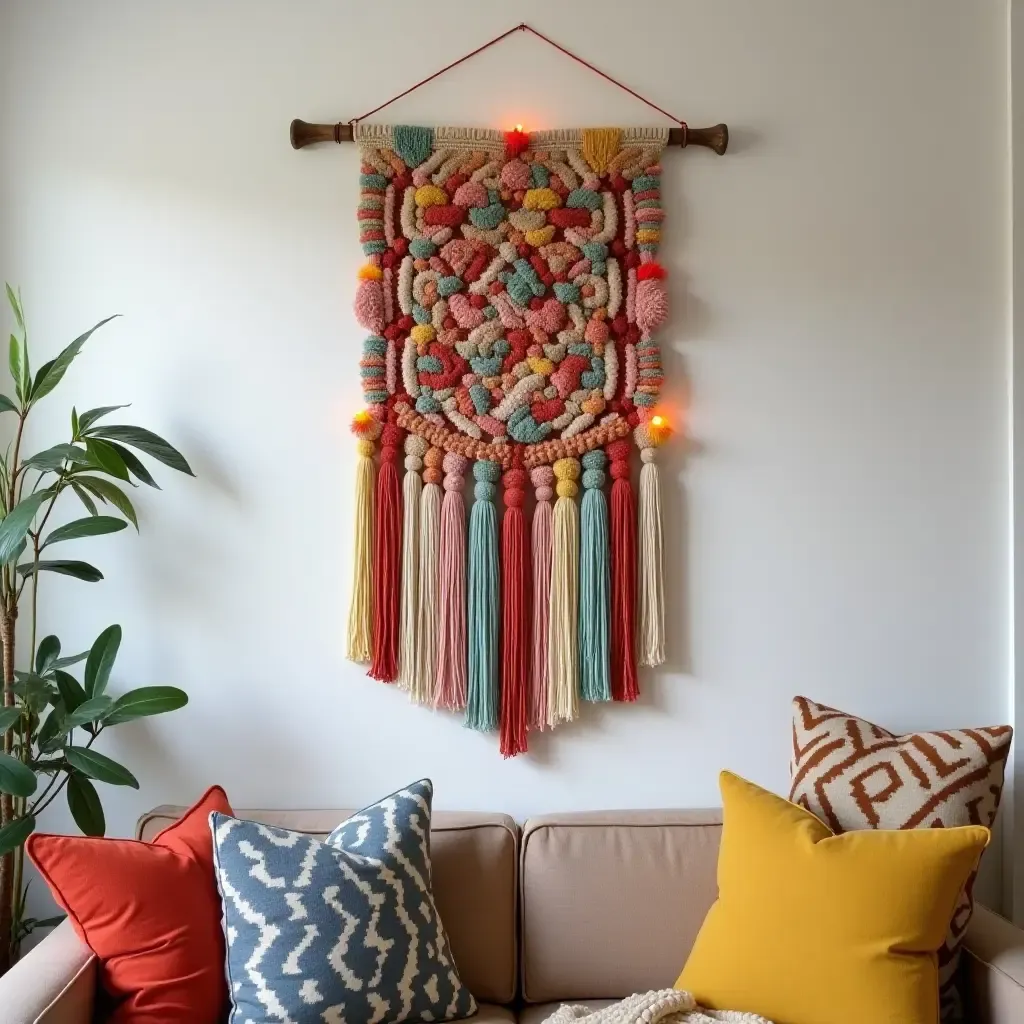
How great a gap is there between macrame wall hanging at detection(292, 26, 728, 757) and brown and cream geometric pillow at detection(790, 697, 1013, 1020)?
39 centimetres

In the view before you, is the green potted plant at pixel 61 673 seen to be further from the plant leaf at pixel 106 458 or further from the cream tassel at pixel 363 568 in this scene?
the cream tassel at pixel 363 568

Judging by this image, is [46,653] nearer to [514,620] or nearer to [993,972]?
[514,620]

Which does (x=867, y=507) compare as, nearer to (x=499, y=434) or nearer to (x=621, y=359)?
(x=621, y=359)

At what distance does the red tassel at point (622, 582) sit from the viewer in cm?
192

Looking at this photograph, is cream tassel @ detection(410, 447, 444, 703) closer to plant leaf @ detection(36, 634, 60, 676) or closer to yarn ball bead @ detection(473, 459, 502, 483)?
yarn ball bead @ detection(473, 459, 502, 483)

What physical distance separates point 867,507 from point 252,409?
4.27ft

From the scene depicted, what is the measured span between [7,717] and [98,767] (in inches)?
6.8

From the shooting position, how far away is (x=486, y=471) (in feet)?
6.33

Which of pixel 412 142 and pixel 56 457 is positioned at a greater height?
pixel 412 142

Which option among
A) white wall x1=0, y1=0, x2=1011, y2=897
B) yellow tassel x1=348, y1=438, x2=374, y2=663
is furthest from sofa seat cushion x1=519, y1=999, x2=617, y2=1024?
yellow tassel x1=348, y1=438, x2=374, y2=663

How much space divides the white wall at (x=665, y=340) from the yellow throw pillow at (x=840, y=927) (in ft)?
1.50

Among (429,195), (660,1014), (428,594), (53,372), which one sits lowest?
(660,1014)

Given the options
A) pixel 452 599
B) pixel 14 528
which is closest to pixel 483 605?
pixel 452 599

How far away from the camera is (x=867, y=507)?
1992mm
